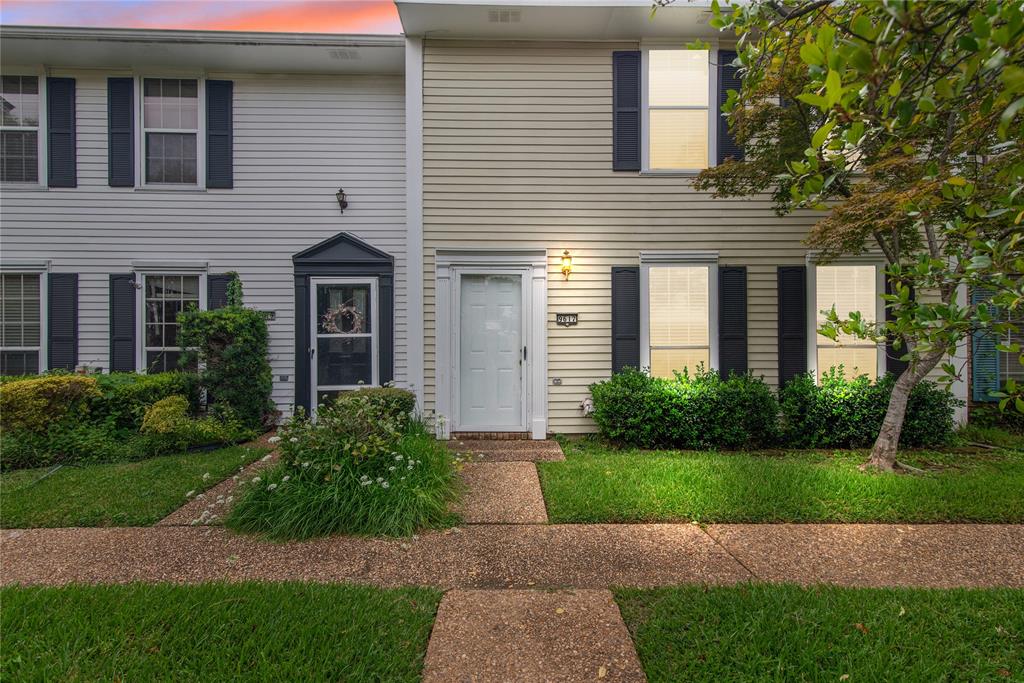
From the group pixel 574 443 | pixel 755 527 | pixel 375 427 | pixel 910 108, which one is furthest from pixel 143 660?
pixel 574 443

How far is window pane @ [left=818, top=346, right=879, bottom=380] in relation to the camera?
6176 mm

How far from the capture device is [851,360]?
20.3 feet

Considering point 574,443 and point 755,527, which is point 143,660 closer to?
point 755,527

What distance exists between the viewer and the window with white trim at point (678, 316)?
6.27m

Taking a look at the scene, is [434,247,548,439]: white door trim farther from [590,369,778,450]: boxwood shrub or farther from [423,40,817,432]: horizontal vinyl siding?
[590,369,778,450]: boxwood shrub

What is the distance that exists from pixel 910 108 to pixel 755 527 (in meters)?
3.16

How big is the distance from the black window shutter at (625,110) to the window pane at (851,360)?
3551 mm

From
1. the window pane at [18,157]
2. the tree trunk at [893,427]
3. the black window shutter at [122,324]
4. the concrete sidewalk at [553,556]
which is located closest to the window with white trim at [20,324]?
the black window shutter at [122,324]

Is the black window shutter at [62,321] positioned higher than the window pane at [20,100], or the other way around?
the window pane at [20,100]

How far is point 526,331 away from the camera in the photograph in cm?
620

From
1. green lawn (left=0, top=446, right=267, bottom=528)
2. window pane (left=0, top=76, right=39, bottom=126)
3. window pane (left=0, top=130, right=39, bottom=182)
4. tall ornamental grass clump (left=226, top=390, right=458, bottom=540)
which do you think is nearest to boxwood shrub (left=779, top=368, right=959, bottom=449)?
tall ornamental grass clump (left=226, top=390, right=458, bottom=540)

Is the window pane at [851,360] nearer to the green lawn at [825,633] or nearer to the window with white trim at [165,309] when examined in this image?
the green lawn at [825,633]

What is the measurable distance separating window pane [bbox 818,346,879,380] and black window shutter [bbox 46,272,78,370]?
10.5 m

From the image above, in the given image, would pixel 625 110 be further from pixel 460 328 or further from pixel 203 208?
pixel 203 208
